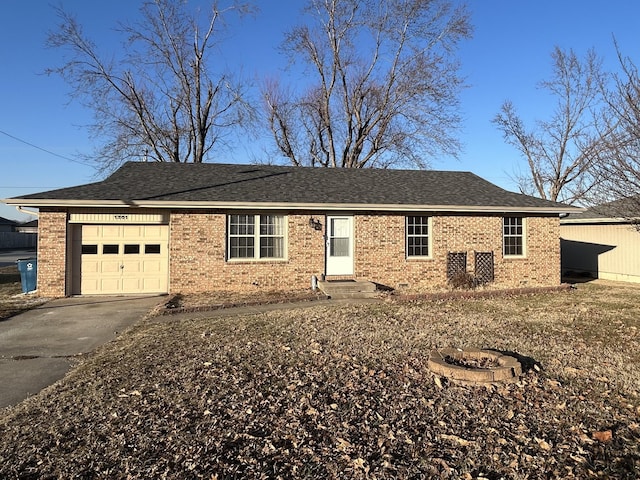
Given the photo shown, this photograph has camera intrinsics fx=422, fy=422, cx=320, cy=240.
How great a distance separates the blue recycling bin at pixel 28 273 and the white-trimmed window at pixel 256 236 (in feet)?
19.4

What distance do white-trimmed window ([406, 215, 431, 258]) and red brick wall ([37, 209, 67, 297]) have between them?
1047 centimetres

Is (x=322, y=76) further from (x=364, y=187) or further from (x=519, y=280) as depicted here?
(x=519, y=280)

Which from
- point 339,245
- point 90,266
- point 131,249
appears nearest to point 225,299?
point 131,249

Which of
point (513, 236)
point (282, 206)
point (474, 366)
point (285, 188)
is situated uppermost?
point (285, 188)

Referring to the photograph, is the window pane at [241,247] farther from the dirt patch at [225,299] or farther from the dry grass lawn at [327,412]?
the dry grass lawn at [327,412]

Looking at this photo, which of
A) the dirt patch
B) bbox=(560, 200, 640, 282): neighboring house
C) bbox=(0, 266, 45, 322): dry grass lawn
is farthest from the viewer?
bbox=(560, 200, 640, 282): neighboring house

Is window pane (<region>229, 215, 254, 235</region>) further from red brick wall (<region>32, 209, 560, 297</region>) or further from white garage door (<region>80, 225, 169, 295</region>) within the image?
white garage door (<region>80, 225, 169, 295</region>)

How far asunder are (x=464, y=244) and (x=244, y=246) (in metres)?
7.37

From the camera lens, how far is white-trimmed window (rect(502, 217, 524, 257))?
14.9 m

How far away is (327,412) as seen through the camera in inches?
165

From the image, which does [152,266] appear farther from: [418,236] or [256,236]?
[418,236]

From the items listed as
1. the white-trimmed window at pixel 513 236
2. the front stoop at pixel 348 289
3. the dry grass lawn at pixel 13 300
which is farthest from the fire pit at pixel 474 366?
the white-trimmed window at pixel 513 236

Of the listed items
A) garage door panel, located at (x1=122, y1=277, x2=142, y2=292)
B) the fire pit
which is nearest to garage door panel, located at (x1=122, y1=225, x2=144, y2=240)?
garage door panel, located at (x1=122, y1=277, x2=142, y2=292)

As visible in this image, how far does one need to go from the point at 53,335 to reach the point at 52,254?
17.0 ft
